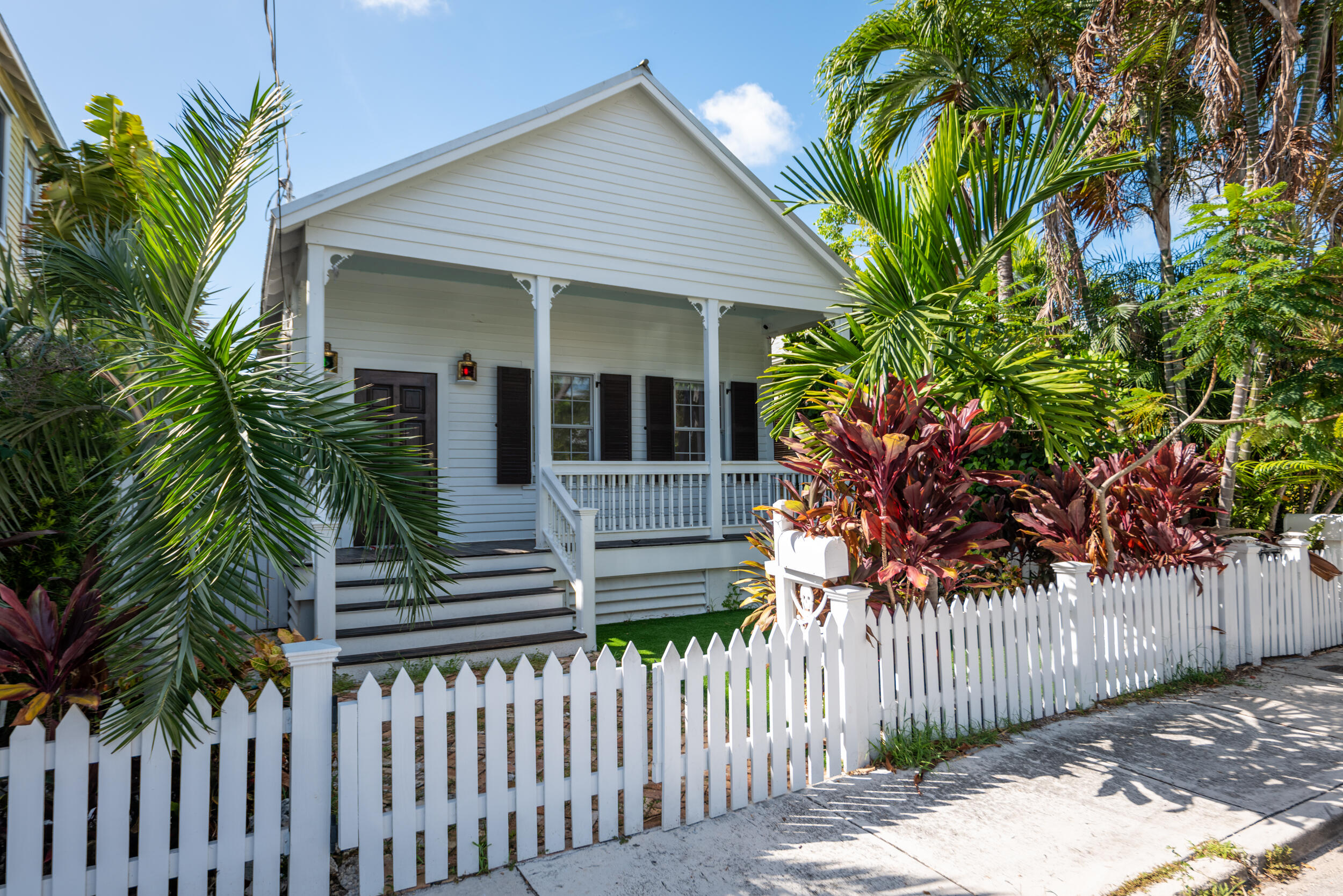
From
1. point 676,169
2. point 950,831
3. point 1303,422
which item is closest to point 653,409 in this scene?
point 676,169

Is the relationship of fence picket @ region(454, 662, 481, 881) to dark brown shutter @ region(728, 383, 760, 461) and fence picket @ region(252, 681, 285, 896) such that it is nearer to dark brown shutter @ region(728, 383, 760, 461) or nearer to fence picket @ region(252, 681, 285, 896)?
fence picket @ region(252, 681, 285, 896)

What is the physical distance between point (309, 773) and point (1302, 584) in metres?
7.47

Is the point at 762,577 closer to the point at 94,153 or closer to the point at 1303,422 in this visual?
the point at 1303,422

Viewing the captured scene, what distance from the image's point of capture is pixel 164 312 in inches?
122

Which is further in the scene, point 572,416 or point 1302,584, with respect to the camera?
point 572,416

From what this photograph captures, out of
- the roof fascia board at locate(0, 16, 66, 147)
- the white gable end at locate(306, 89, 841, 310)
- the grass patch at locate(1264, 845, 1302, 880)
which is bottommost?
the grass patch at locate(1264, 845, 1302, 880)

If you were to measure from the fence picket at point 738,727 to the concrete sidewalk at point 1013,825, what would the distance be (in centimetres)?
9

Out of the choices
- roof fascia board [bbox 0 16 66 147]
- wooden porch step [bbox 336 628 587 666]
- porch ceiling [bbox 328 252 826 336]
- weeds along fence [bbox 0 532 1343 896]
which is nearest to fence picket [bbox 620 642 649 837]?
weeds along fence [bbox 0 532 1343 896]

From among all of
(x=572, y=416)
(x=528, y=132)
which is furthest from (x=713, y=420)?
(x=528, y=132)

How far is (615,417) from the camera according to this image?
32.3 ft

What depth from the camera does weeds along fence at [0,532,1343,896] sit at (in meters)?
2.39

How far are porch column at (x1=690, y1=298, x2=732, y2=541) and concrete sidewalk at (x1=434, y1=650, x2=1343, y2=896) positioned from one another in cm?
468

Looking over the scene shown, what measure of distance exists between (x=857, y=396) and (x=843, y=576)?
3.47ft

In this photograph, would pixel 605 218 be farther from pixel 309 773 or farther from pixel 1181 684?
pixel 1181 684
